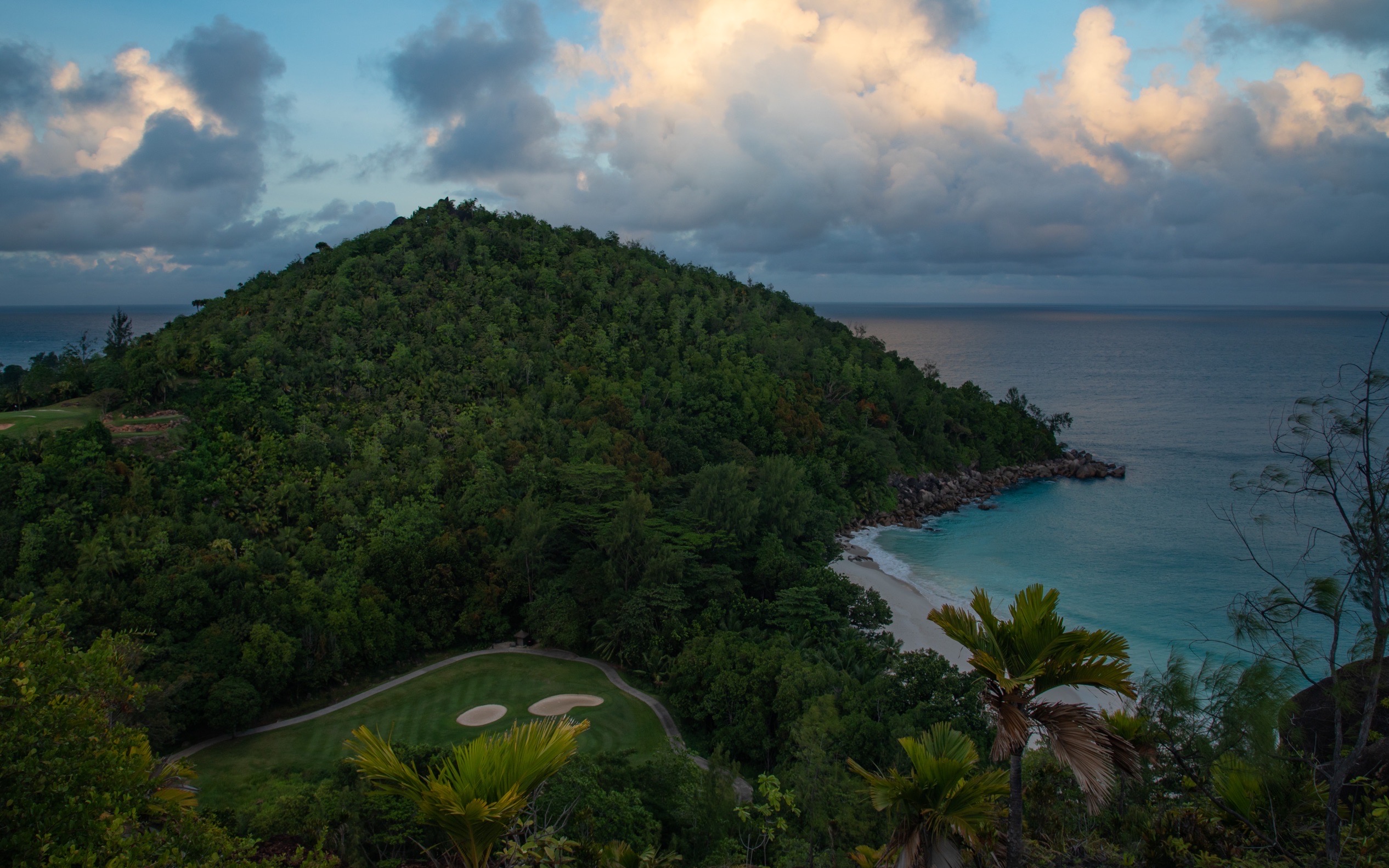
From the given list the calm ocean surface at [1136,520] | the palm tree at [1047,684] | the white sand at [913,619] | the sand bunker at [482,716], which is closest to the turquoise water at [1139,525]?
the calm ocean surface at [1136,520]

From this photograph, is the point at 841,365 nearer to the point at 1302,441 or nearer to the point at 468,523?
the point at 468,523

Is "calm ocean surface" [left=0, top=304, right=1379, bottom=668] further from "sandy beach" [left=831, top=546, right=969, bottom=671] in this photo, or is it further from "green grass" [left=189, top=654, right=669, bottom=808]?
"green grass" [left=189, top=654, right=669, bottom=808]

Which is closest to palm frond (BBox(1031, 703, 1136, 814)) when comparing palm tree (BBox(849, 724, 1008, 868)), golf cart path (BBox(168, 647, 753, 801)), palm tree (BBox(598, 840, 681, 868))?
palm tree (BBox(849, 724, 1008, 868))

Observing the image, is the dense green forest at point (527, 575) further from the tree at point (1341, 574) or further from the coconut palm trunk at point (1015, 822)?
the tree at point (1341, 574)

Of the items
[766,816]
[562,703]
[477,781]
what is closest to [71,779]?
[477,781]

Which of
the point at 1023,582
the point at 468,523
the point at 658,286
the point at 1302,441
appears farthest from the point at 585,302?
the point at 1302,441

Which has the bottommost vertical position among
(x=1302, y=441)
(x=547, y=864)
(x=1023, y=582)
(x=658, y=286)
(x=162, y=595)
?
(x=1023, y=582)

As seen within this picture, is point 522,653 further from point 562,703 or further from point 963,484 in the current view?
point 963,484

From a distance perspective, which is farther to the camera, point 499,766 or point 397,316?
point 397,316

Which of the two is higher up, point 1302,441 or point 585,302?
Answer: point 585,302
